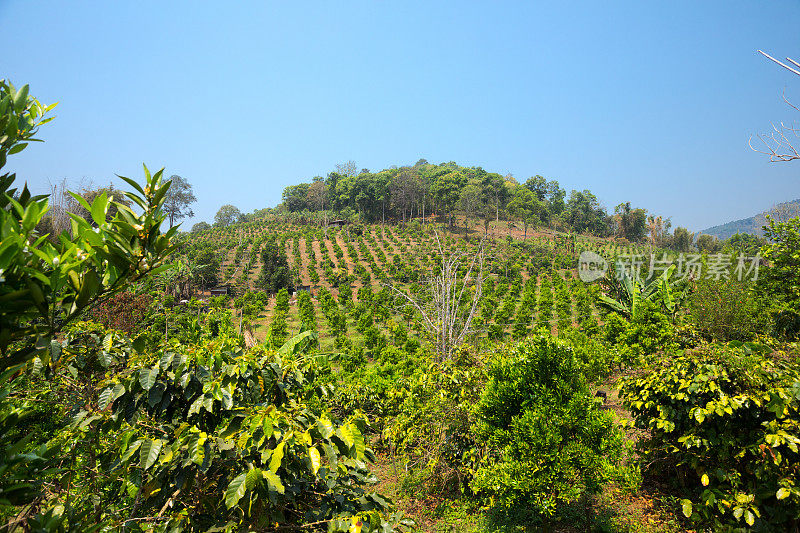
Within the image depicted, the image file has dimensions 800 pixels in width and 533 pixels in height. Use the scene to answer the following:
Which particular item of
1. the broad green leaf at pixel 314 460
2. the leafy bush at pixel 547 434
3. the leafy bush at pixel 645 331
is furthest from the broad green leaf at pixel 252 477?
the leafy bush at pixel 645 331

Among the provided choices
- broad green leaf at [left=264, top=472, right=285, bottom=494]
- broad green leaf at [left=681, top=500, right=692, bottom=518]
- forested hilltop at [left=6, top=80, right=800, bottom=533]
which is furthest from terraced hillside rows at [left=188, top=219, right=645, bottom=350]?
broad green leaf at [left=264, top=472, right=285, bottom=494]

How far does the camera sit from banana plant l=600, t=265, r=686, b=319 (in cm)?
1150

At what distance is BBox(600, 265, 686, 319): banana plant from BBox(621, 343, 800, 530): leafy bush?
7704mm

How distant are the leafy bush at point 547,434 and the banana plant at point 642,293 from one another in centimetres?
928

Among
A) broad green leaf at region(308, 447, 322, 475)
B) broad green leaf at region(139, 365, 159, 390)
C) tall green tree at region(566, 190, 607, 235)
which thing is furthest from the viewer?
tall green tree at region(566, 190, 607, 235)

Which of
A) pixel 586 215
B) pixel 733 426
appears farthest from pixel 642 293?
pixel 586 215

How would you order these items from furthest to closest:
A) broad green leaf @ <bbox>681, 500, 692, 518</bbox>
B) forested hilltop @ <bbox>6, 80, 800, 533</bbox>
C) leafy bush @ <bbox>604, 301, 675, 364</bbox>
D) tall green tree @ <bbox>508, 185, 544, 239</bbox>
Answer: tall green tree @ <bbox>508, 185, 544, 239</bbox> < leafy bush @ <bbox>604, 301, 675, 364</bbox> < broad green leaf @ <bbox>681, 500, 692, 518</bbox> < forested hilltop @ <bbox>6, 80, 800, 533</bbox>

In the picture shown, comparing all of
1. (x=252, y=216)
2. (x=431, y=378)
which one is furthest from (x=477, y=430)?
(x=252, y=216)

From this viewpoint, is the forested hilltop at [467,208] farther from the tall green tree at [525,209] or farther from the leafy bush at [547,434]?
the leafy bush at [547,434]

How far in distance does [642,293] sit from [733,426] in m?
10.0

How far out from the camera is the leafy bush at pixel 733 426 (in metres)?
3.57

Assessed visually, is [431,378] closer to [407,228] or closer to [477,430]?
[477,430]

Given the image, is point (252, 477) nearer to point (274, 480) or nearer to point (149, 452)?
point (274, 480)

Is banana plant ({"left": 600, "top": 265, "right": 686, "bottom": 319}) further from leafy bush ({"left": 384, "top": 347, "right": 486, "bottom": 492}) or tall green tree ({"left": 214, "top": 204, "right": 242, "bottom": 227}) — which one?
tall green tree ({"left": 214, "top": 204, "right": 242, "bottom": 227})
